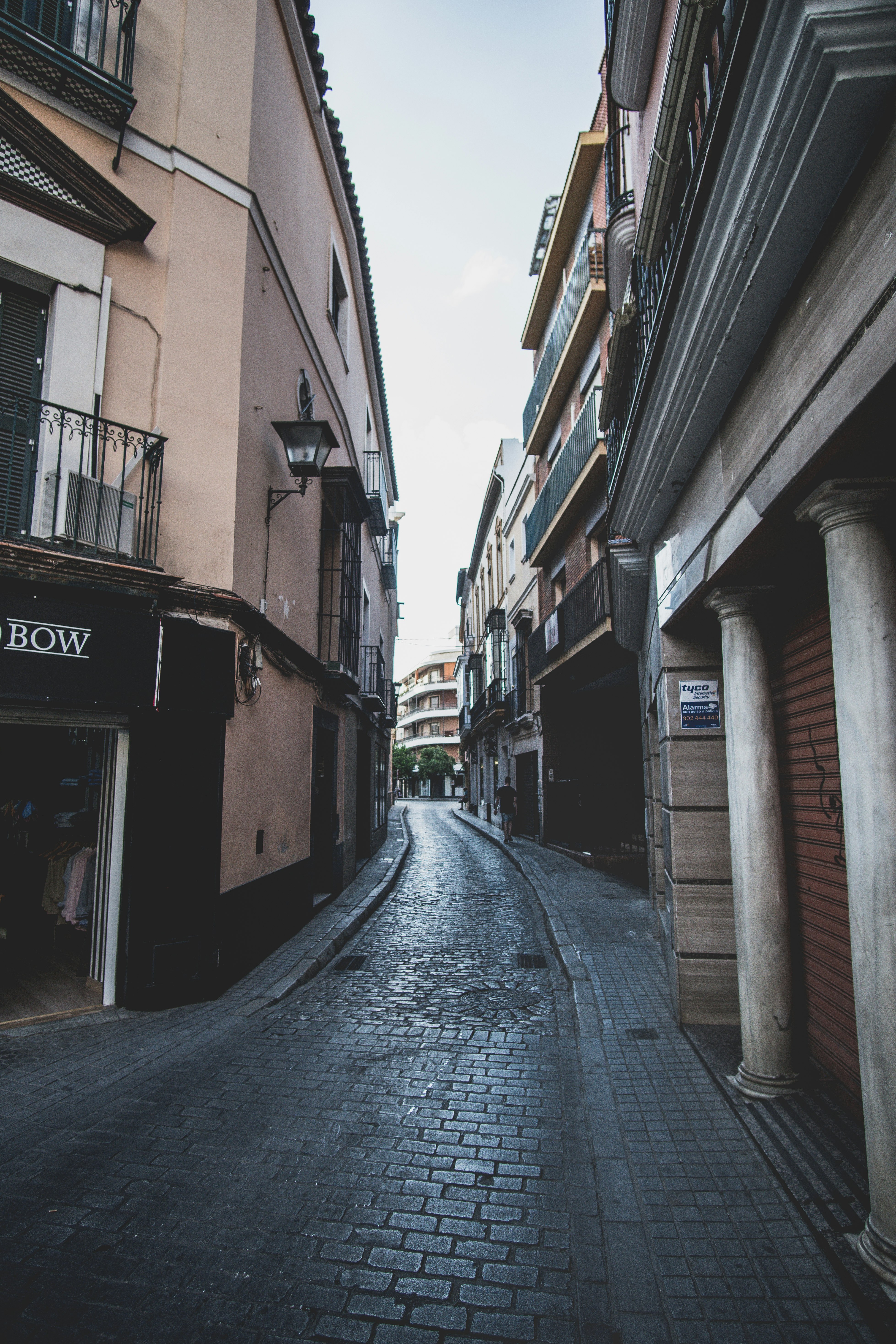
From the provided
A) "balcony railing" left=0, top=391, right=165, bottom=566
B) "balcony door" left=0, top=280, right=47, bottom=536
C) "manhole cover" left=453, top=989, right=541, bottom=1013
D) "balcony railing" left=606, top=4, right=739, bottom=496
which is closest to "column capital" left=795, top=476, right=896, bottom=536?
"balcony railing" left=606, top=4, right=739, bottom=496

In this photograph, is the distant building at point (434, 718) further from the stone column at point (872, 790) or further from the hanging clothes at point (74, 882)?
the stone column at point (872, 790)

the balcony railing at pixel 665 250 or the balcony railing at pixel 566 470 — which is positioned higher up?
the balcony railing at pixel 566 470

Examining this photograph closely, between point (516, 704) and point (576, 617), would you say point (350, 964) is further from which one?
→ point (516, 704)

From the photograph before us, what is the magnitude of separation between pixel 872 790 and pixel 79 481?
5.77 metres

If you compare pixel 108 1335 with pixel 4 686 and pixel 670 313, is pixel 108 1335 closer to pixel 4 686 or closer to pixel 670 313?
pixel 4 686

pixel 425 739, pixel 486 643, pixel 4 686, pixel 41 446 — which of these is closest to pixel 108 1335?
pixel 4 686

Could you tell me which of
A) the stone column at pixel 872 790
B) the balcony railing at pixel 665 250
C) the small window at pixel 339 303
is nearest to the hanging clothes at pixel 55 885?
the balcony railing at pixel 665 250

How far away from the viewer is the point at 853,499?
8.90 ft

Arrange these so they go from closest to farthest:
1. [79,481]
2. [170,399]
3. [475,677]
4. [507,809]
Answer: [79,481] < [170,399] < [507,809] < [475,677]

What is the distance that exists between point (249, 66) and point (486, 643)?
21.3 meters

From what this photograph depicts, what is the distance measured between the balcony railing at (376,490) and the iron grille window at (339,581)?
2152 millimetres

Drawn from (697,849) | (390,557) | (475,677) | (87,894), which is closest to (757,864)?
(697,849)

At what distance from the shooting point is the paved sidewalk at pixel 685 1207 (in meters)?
2.36

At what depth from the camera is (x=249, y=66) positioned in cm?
711
